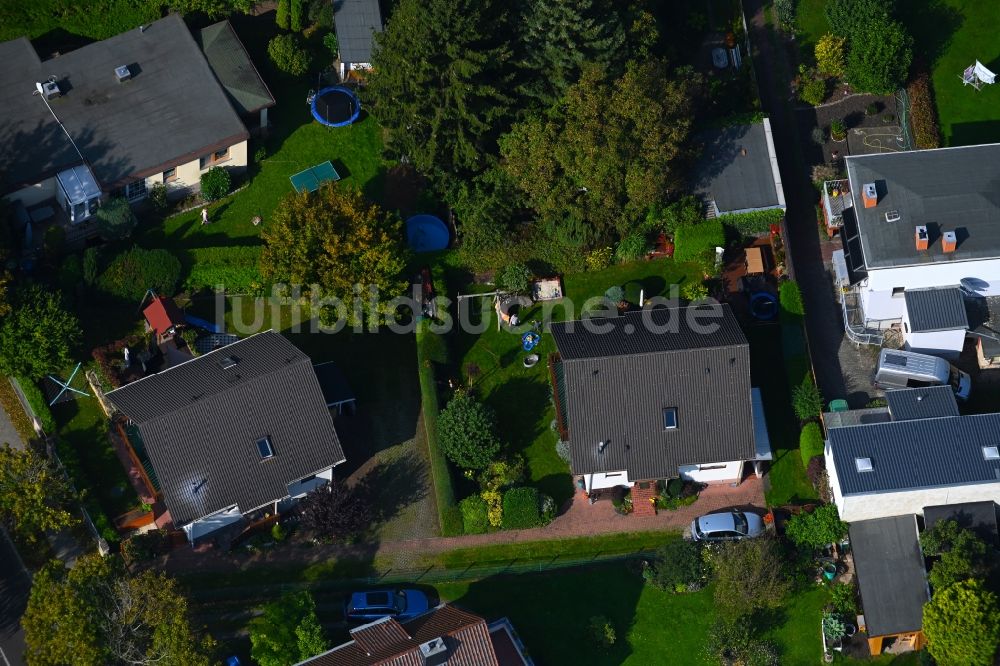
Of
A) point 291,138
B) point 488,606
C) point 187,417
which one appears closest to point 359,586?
point 488,606

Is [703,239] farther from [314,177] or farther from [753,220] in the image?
[314,177]

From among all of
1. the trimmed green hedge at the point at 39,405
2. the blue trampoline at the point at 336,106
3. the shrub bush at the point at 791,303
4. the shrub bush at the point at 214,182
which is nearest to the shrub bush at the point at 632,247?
the shrub bush at the point at 791,303

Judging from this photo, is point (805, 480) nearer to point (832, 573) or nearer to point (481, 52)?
point (832, 573)

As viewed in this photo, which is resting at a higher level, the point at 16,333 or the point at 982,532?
the point at 16,333

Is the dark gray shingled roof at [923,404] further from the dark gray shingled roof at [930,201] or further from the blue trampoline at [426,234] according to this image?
the blue trampoline at [426,234]

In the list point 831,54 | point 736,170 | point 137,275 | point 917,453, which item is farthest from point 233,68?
point 917,453

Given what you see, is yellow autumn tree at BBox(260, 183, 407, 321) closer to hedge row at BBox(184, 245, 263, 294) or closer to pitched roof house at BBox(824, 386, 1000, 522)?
hedge row at BBox(184, 245, 263, 294)

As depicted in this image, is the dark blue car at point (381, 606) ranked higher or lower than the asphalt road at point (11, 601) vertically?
lower
